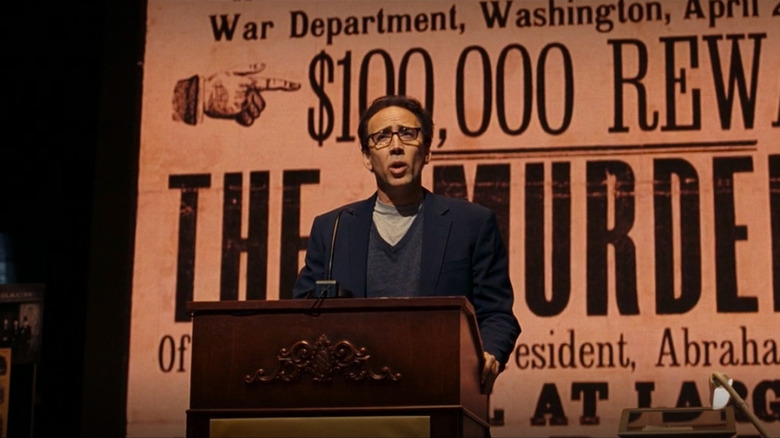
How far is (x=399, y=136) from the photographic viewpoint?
3494mm

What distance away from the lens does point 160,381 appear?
17.0 ft

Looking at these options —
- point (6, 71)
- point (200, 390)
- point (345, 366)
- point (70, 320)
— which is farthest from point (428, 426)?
point (6, 71)

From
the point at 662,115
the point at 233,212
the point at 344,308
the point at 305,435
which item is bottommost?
the point at 305,435

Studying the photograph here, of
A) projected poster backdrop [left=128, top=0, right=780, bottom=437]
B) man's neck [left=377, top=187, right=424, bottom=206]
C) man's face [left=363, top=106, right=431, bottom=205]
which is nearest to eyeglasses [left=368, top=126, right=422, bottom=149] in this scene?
man's face [left=363, top=106, right=431, bottom=205]

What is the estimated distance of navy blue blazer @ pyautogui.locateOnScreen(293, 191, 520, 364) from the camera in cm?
332

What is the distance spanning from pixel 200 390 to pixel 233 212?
2.47 meters

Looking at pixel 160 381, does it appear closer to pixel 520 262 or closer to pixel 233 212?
pixel 233 212

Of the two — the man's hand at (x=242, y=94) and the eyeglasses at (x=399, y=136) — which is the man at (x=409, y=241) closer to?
the eyeglasses at (x=399, y=136)

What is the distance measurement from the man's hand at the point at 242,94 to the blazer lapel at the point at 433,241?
206 centimetres

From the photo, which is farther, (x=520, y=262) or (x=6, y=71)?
(x=6, y=71)

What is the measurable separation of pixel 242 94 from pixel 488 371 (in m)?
2.61

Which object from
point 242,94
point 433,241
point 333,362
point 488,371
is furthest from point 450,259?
point 242,94

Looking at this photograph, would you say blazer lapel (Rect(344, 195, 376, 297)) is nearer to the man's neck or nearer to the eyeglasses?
the man's neck

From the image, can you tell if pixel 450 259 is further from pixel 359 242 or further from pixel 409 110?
pixel 409 110
